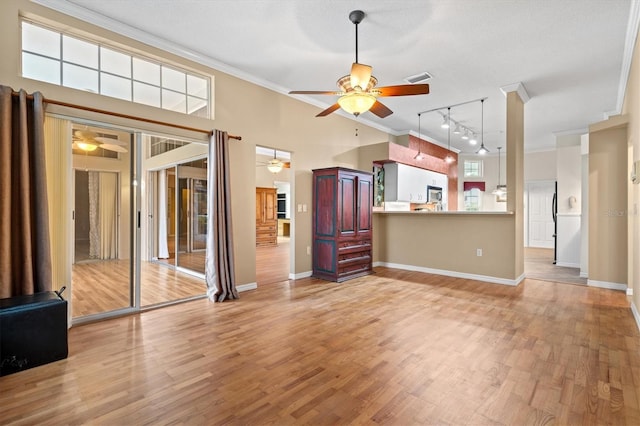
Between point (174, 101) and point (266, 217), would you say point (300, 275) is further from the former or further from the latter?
point (266, 217)

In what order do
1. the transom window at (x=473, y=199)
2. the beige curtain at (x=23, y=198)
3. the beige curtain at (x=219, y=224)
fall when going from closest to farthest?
the beige curtain at (x=23, y=198) < the beige curtain at (x=219, y=224) < the transom window at (x=473, y=199)

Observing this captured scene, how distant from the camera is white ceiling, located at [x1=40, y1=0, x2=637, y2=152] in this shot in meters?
3.08

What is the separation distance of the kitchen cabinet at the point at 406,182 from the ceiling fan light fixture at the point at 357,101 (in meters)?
3.90

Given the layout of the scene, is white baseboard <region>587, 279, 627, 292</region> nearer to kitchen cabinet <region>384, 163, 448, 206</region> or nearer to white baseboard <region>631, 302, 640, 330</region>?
white baseboard <region>631, 302, 640, 330</region>

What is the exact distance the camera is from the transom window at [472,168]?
10.8m

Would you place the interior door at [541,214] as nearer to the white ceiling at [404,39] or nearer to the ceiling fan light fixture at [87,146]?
the white ceiling at [404,39]

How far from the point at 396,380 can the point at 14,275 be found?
3281 mm

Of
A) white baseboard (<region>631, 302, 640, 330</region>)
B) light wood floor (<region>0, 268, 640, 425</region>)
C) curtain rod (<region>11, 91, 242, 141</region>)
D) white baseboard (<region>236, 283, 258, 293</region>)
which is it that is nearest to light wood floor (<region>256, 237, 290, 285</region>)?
white baseboard (<region>236, 283, 258, 293</region>)

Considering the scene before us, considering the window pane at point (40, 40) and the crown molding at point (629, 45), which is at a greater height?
the crown molding at point (629, 45)

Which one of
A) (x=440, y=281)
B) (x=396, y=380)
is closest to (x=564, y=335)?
(x=396, y=380)

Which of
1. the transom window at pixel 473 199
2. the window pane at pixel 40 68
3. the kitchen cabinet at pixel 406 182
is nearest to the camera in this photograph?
the window pane at pixel 40 68

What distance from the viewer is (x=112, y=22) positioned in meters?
3.33

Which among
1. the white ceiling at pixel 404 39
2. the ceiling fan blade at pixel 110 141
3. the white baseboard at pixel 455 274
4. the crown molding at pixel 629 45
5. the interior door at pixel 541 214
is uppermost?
the white ceiling at pixel 404 39

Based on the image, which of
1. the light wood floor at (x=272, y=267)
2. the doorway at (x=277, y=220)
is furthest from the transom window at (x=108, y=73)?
the light wood floor at (x=272, y=267)
